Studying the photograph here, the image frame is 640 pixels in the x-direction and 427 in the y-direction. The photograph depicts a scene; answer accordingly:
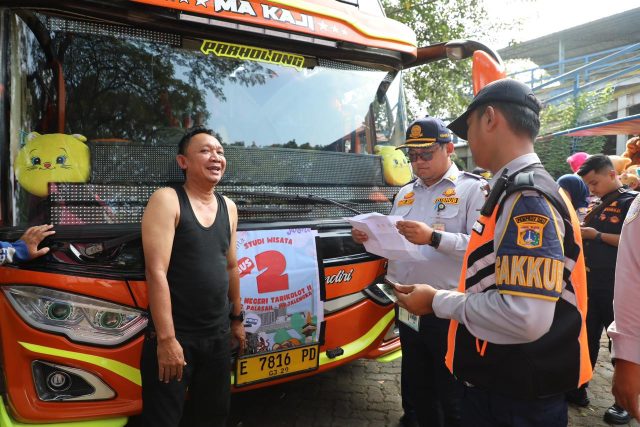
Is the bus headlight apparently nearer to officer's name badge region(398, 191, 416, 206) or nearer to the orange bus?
the orange bus

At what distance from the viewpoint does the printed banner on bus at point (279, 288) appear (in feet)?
8.03

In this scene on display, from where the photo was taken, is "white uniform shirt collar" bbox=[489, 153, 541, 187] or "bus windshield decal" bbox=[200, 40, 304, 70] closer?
"white uniform shirt collar" bbox=[489, 153, 541, 187]

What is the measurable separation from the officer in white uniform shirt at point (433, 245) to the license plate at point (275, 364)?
Result: 60 cm

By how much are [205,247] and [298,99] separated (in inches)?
55.9

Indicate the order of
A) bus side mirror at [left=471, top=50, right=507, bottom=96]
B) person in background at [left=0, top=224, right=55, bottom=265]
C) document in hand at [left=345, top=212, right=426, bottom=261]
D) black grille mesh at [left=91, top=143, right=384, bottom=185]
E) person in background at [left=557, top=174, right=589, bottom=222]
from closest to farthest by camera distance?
person in background at [left=0, top=224, right=55, bottom=265]
document in hand at [left=345, top=212, right=426, bottom=261]
black grille mesh at [left=91, top=143, right=384, bottom=185]
bus side mirror at [left=471, top=50, right=507, bottom=96]
person in background at [left=557, top=174, right=589, bottom=222]

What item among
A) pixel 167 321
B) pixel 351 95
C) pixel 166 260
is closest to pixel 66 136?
pixel 166 260

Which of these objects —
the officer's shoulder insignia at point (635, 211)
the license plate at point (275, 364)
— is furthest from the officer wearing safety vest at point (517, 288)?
the license plate at point (275, 364)

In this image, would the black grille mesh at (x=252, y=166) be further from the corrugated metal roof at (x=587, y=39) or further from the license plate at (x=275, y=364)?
the corrugated metal roof at (x=587, y=39)

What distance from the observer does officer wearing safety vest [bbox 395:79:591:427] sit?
125 centimetres

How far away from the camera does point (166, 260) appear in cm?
197

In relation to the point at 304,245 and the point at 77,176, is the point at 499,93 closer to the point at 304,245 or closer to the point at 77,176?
the point at 304,245

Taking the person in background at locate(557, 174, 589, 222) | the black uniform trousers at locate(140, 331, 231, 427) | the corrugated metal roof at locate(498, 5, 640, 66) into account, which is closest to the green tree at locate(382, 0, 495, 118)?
the person in background at locate(557, 174, 589, 222)

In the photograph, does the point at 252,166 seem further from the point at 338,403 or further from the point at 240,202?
the point at 338,403

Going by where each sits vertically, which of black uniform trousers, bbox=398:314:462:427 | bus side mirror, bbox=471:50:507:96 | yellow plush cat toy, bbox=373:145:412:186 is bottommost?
black uniform trousers, bbox=398:314:462:427
